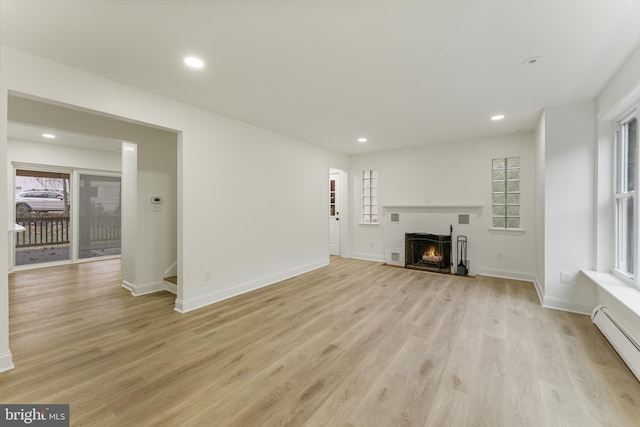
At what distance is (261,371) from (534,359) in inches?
87.4

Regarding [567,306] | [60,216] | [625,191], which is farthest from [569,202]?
[60,216]

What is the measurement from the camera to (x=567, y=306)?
316 cm

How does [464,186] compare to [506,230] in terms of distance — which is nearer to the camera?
[506,230]

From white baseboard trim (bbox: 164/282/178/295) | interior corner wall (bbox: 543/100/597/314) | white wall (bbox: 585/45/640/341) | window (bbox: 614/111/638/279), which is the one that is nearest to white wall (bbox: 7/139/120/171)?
white baseboard trim (bbox: 164/282/178/295)

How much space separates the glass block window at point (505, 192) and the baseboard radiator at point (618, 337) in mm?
2091

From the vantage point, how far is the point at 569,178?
315 centimetres

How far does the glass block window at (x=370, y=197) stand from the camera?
→ 20.4ft

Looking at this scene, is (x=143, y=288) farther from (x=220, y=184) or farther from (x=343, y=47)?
(x=343, y=47)

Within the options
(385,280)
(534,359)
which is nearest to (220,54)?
(534,359)

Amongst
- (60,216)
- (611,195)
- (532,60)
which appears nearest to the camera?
(532,60)

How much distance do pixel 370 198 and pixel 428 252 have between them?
5.92 ft

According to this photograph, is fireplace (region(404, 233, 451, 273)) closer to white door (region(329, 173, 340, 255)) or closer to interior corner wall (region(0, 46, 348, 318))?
white door (region(329, 173, 340, 255))

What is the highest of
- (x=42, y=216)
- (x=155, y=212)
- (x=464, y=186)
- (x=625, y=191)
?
(x=464, y=186)

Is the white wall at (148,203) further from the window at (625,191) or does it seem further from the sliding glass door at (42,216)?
the window at (625,191)
